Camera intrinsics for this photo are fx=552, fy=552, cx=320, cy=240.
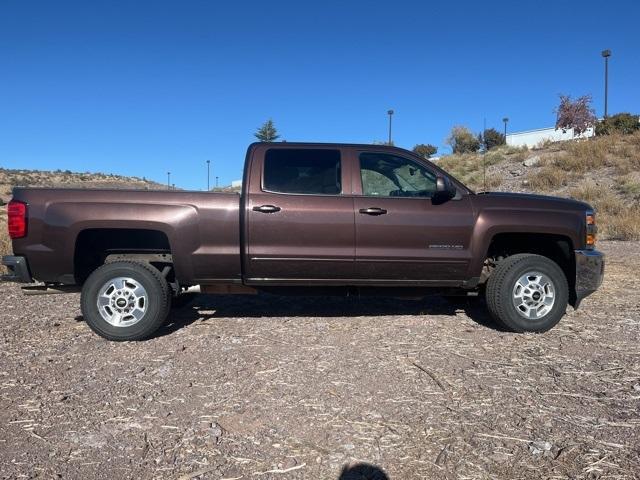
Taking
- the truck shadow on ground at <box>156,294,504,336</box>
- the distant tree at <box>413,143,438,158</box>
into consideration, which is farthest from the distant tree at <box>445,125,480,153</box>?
the truck shadow on ground at <box>156,294,504,336</box>

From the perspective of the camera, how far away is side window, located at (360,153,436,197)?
580cm

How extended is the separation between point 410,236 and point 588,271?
1.86 metres

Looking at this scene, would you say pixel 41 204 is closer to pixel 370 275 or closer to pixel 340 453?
pixel 370 275

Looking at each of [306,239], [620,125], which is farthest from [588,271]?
[620,125]

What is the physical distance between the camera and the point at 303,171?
18.9 feet

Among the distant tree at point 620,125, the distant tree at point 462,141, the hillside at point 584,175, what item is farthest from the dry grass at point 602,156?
the distant tree at point 462,141

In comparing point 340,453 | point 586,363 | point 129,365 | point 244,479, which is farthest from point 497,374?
point 129,365

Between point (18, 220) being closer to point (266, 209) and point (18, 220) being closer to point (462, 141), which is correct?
point (266, 209)

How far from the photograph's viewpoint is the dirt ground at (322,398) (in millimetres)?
3096

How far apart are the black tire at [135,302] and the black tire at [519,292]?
10.9 ft

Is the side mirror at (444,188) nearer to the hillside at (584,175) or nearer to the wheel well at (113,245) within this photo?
the wheel well at (113,245)

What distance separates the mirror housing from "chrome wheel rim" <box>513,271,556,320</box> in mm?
1129

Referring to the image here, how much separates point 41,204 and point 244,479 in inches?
143

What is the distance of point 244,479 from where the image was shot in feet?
9.53
